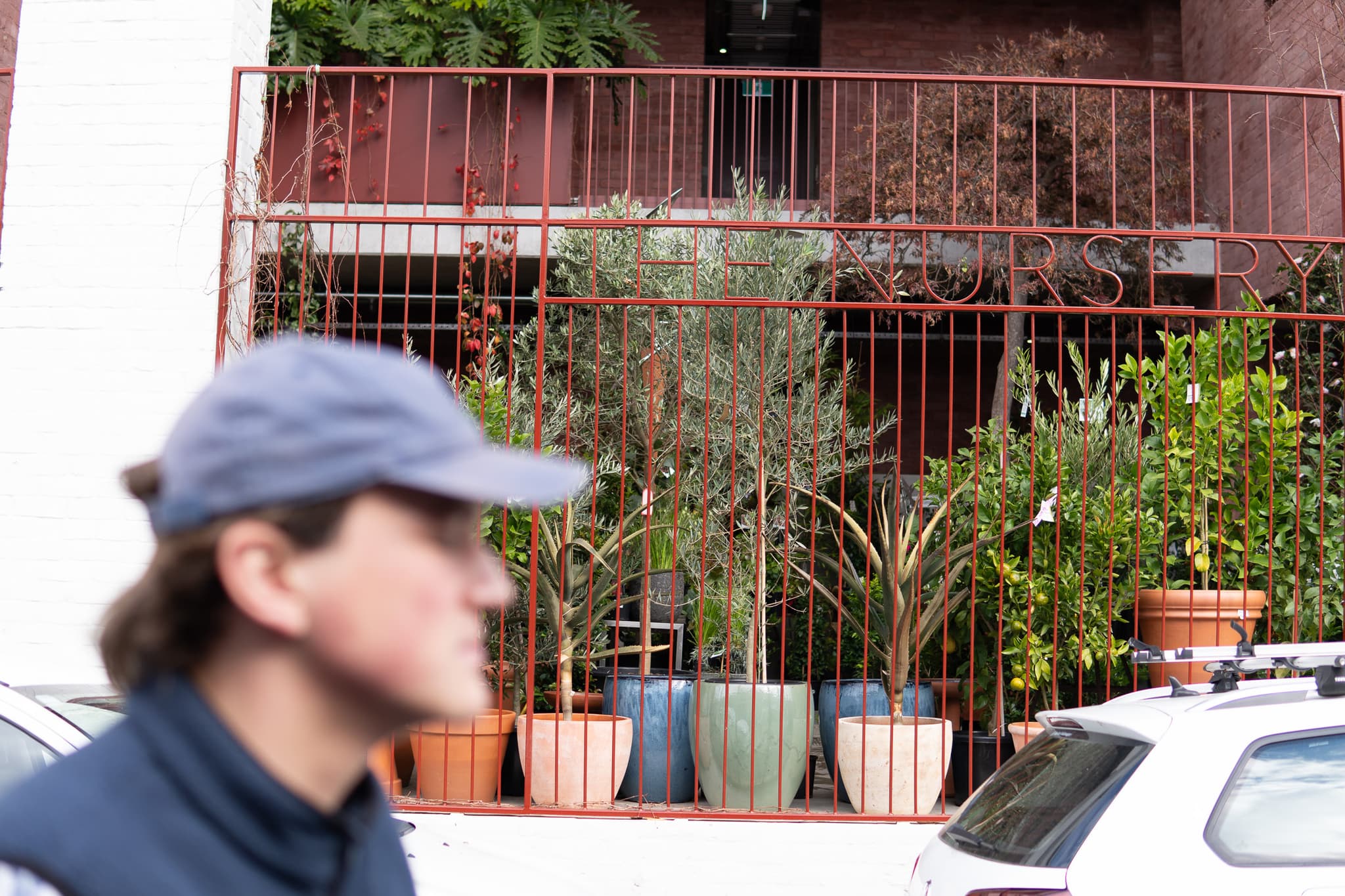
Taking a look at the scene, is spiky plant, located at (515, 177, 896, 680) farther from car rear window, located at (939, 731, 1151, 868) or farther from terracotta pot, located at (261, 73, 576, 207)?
car rear window, located at (939, 731, 1151, 868)

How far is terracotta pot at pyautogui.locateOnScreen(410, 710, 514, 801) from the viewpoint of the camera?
6324 mm

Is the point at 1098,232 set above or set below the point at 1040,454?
above

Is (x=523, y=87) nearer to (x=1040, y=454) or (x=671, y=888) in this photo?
(x=1040, y=454)

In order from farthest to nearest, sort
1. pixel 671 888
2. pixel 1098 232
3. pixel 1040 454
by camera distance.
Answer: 1. pixel 1040 454
2. pixel 1098 232
3. pixel 671 888

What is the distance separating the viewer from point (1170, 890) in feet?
8.70

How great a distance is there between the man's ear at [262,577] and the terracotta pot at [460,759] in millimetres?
5728

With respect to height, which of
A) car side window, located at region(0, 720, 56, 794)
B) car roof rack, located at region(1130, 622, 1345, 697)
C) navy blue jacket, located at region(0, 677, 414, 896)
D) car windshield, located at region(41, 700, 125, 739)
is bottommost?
car side window, located at region(0, 720, 56, 794)

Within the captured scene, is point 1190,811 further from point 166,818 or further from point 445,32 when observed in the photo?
point 445,32

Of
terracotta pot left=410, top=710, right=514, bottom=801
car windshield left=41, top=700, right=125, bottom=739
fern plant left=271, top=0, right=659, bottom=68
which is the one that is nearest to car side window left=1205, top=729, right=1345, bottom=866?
car windshield left=41, top=700, right=125, bottom=739

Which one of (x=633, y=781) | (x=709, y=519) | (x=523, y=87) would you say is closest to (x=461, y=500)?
(x=633, y=781)

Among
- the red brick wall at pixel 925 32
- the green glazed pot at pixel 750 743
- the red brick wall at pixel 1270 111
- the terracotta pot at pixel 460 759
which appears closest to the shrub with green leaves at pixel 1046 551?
the green glazed pot at pixel 750 743

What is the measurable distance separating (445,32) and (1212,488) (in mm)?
6658

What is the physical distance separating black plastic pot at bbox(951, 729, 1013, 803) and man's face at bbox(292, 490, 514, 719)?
635 centimetres

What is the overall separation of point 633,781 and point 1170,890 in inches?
172
